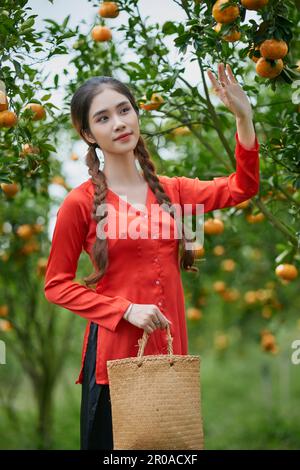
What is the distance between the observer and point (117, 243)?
2.06m

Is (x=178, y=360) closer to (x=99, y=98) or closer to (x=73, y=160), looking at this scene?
(x=99, y=98)

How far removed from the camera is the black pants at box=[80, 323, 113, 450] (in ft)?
6.87

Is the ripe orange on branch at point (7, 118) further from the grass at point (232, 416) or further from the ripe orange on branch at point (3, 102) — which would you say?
the grass at point (232, 416)

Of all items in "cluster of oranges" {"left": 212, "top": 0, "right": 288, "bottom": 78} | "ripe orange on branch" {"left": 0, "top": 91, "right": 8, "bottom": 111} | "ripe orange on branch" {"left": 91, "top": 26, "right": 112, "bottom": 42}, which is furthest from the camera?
"ripe orange on branch" {"left": 91, "top": 26, "right": 112, "bottom": 42}

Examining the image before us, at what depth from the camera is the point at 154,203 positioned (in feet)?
7.07

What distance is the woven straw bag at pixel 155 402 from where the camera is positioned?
182cm

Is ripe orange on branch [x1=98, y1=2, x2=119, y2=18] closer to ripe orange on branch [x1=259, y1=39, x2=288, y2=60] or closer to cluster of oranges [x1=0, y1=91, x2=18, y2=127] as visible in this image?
cluster of oranges [x1=0, y1=91, x2=18, y2=127]

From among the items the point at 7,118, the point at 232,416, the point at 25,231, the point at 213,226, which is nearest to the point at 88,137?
the point at 7,118

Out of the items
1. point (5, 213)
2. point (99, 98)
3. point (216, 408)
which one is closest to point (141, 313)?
point (99, 98)

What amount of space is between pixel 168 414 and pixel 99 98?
93 centimetres

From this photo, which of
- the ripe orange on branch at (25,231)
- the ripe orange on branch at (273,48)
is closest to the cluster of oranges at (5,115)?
the ripe orange on branch at (273,48)

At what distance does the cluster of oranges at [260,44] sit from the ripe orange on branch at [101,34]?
2.39 ft

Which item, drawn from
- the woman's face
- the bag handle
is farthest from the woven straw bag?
the woman's face

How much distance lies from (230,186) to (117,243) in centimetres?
39
